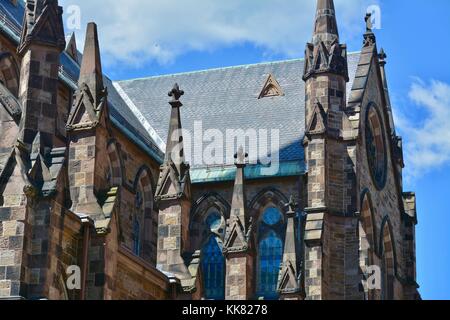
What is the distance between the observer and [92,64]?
26438mm

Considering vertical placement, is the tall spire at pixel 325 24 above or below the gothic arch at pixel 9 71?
above

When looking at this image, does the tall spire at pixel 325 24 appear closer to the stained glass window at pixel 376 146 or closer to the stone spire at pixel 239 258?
the stained glass window at pixel 376 146

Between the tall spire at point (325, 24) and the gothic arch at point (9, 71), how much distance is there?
31.7ft

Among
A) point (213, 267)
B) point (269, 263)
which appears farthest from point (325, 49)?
point (213, 267)

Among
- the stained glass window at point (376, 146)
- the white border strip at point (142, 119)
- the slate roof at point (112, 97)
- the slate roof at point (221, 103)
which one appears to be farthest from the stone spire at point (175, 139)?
the stained glass window at point (376, 146)

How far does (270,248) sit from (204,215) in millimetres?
2633

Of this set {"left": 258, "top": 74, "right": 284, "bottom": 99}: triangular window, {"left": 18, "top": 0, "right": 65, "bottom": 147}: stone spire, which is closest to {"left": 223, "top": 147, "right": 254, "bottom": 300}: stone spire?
{"left": 258, "top": 74, "right": 284, "bottom": 99}: triangular window

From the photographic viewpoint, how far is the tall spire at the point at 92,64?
1040 inches

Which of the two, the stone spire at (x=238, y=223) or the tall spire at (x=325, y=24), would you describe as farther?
the tall spire at (x=325, y=24)

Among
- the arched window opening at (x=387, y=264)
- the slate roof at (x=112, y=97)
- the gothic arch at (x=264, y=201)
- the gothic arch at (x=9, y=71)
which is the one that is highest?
the slate roof at (x=112, y=97)

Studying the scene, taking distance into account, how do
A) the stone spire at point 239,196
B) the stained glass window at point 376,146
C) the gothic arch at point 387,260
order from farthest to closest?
the gothic arch at point 387,260 → the stained glass window at point 376,146 → the stone spire at point 239,196

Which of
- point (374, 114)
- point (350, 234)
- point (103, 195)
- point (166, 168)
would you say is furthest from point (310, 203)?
point (103, 195)

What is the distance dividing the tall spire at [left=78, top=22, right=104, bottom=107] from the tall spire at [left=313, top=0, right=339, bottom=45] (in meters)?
11.4

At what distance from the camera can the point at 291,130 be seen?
41.6 meters
